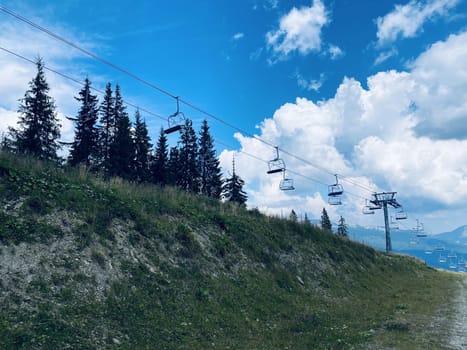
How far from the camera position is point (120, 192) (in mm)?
16688

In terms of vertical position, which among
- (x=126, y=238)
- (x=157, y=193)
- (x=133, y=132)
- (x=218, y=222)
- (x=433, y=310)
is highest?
(x=133, y=132)

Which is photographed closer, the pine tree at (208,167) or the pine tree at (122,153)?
the pine tree at (122,153)

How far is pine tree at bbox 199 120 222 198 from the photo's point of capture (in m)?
63.3

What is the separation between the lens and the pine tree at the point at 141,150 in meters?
48.0

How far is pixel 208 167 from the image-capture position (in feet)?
213

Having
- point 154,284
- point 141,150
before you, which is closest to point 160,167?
point 141,150

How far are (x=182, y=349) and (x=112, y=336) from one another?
2.05 metres

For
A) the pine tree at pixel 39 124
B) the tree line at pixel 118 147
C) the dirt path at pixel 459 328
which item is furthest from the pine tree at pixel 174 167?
the dirt path at pixel 459 328

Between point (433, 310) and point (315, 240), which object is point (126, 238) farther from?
point (315, 240)

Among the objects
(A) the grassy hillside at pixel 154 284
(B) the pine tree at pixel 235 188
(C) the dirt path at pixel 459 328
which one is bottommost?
(C) the dirt path at pixel 459 328

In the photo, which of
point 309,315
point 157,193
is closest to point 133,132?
point 157,193

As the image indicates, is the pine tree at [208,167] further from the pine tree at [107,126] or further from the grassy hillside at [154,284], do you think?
the grassy hillside at [154,284]

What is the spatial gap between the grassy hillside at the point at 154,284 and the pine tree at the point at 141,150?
28159 mm

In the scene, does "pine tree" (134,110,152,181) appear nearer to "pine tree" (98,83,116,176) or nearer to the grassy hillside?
"pine tree" (98,83,116,176)
